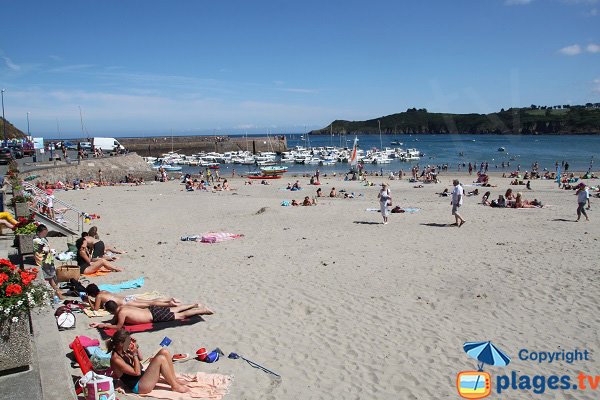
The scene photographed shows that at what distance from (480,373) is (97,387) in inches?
177

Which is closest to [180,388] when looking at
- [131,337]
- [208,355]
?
[208,355]

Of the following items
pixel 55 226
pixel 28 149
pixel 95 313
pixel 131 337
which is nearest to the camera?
pixel 131 337

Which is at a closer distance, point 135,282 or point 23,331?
point 23,331

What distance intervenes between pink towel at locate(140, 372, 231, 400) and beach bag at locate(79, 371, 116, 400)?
1.97 feet

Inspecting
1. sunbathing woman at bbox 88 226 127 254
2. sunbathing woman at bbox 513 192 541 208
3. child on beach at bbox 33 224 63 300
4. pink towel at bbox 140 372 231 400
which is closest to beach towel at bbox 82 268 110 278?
child on beach at bbox 33 224 63 300

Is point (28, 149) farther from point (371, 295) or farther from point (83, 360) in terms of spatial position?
point (83, 360)

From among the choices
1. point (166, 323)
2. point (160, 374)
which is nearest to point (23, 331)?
point (160, 374)

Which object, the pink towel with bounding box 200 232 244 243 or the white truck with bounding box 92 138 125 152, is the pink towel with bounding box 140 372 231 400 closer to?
the pink towel with bounding box 200 232 244 243

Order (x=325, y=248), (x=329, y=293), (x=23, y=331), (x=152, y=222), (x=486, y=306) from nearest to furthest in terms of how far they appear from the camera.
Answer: (x=23, y=331) → (x=486, y=306) → (x=329, y=293) → (x=325, y=248) → (x=152, y=222)

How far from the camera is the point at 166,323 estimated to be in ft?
24.7

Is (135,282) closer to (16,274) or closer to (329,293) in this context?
(329,293)

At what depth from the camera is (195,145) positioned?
85438mm

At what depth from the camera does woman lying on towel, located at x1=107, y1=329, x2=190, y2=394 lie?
5375 mm

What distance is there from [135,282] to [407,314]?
547 cm
